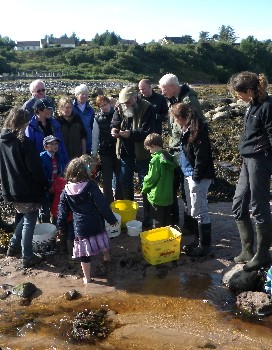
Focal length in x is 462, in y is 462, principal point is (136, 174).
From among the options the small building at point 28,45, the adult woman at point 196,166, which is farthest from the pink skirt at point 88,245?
the small building at point 28,45

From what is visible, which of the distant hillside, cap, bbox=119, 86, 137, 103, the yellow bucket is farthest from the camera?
the distant hillside

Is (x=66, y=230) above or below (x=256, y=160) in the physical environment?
below

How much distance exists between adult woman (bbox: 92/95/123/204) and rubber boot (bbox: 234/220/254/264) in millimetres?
2486

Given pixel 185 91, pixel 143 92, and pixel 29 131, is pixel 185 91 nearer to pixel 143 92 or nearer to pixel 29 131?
pixel 143 92

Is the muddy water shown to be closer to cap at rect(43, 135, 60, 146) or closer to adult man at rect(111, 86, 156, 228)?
adult man at rect(111, 86, 156, 228)

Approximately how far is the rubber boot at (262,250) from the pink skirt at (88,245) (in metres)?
1.68

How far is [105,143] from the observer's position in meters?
7.10

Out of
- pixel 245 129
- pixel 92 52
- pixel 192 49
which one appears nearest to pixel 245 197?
pixel 245 129

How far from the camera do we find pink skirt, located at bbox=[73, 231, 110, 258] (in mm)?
5344

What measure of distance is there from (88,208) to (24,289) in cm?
117

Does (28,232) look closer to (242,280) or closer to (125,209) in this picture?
(125,209)

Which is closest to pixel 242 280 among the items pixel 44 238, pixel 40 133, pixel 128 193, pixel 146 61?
pixel 44 238

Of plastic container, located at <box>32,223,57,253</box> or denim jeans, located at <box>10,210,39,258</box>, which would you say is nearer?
denim jeans, located at <box>10,210,39,258</box>

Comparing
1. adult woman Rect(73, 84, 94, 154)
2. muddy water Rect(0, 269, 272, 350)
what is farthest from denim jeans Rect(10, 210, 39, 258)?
adult woman Rect(73, 84, 94, 154)
